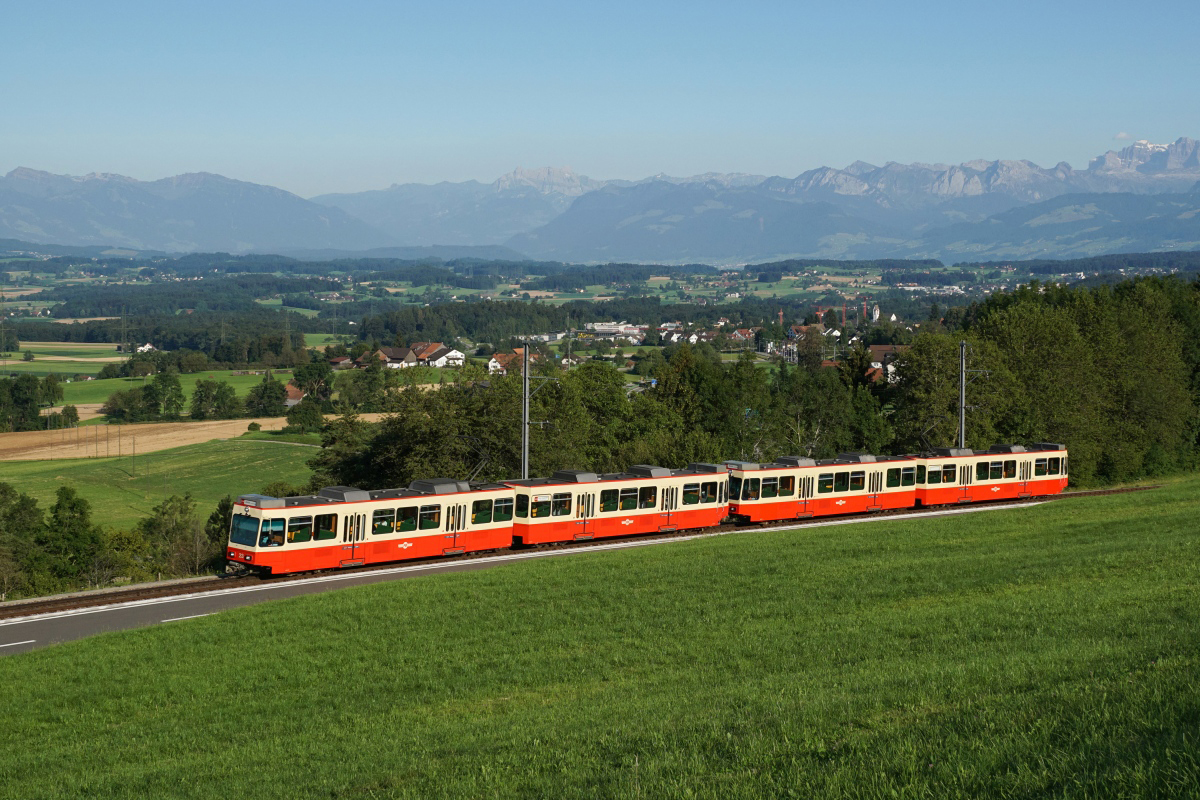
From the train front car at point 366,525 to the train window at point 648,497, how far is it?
5353 millimetres

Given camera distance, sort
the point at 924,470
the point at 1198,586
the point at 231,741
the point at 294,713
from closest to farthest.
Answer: the point at 231,741
the point at 294,713
the point at 1198,586
the point at 924,470

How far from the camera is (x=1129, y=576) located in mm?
22641

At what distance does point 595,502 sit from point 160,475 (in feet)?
215

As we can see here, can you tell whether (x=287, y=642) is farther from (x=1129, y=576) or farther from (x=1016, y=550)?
(x=1016, y=550)

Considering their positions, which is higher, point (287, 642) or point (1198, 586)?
point (1198, 586)

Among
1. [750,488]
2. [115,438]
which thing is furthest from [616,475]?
[115,438]

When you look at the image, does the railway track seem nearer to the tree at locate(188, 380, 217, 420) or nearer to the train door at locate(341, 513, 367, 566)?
the train door at locate(341, 513, 367, 566)

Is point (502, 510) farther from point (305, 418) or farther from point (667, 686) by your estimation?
point (305, 418)

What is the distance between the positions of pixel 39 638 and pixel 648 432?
45.9m

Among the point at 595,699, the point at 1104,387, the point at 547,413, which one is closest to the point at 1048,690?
the point at 595,699

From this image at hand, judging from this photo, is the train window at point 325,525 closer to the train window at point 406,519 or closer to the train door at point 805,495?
the train window at point 406,519

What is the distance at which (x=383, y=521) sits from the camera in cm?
3250

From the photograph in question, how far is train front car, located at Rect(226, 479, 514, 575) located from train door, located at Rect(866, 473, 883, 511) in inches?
663

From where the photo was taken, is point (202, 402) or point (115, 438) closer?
point (115, 438)
